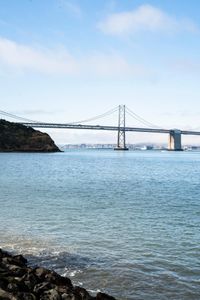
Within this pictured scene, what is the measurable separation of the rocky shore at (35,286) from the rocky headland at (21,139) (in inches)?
4678

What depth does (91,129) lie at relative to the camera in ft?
433

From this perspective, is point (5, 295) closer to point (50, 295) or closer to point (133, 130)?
point (50, 295)

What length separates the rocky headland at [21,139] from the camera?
422 feet

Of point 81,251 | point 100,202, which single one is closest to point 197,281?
point 81,251

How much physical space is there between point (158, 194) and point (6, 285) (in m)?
24.8

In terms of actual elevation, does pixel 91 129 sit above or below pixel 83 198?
above

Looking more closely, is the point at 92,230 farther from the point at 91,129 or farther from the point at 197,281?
the point at 91,129

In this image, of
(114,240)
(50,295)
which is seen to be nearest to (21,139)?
(114,240)

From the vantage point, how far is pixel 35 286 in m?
9.41

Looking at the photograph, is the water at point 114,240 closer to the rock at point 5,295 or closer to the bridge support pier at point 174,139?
the rock at point 5,295

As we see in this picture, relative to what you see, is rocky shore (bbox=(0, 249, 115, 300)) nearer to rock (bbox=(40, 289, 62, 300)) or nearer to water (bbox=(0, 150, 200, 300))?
rock (bbox=(40, 289, 62, 300))

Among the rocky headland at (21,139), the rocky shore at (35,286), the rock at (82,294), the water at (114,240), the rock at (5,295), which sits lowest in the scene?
the water at (114,240)

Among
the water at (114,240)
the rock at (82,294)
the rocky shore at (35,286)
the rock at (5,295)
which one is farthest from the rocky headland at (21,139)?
the rock at (5,295)

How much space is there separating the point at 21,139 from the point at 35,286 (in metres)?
123
